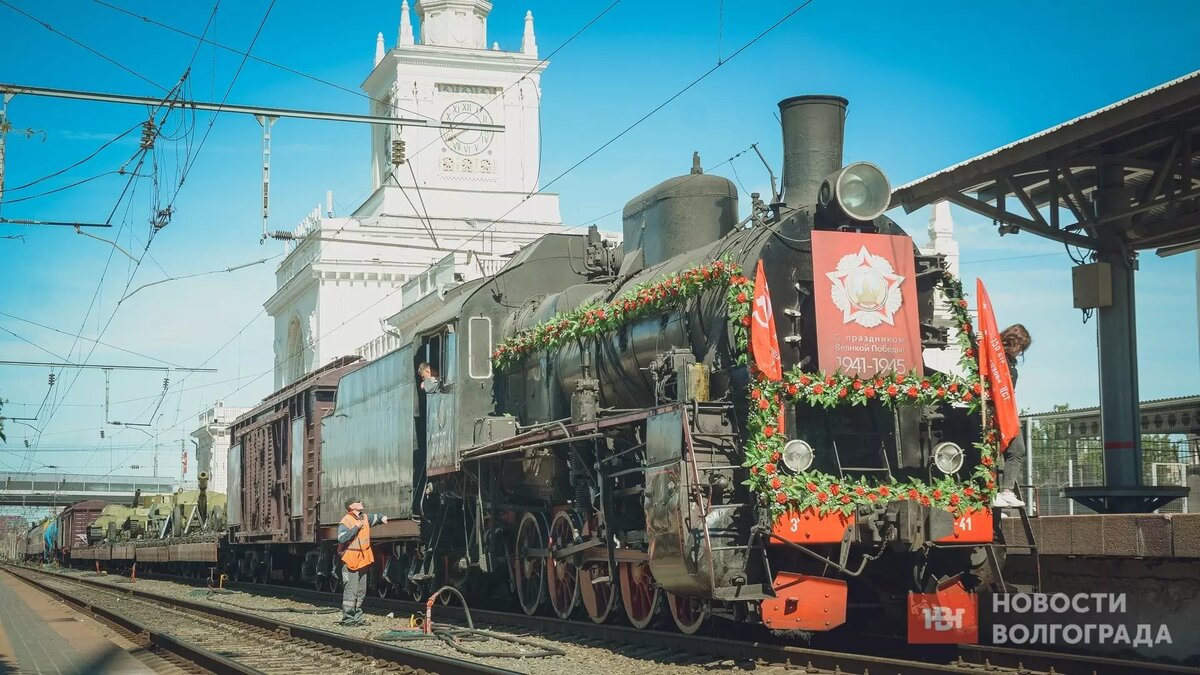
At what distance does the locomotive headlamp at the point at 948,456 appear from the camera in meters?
11.1

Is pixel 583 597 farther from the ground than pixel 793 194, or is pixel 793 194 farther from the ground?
pixel 793 194

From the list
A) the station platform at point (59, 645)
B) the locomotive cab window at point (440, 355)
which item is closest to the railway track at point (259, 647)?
the station platform at point (59, 645)

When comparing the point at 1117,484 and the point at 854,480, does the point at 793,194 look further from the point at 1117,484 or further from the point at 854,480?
the point at 1117,484

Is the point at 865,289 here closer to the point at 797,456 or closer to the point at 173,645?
the point at 797,456

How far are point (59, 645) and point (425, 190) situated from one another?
54.8 metres

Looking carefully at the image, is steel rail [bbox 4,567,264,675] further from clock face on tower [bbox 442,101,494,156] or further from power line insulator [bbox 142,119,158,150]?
clock face on tower [bbox 442,101,494,156]

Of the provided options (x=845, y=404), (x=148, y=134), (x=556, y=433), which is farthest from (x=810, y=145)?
(x=148, y=134)

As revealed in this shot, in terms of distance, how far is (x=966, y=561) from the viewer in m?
11.3

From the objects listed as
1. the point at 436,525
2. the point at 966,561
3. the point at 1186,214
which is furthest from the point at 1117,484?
the point at 436,525

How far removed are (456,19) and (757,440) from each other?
213 feet

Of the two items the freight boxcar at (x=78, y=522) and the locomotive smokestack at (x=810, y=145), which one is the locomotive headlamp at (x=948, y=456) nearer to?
the locomotive smokestack at (x=810, y=145)

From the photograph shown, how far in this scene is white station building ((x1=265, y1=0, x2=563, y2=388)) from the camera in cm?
6575

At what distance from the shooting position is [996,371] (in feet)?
37.0

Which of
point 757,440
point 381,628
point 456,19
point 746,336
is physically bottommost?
point 381,628
